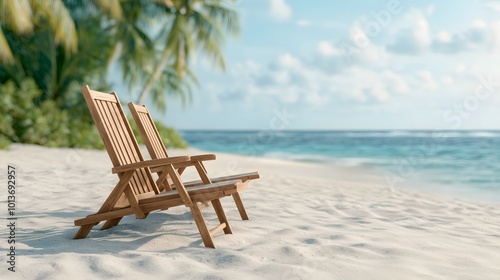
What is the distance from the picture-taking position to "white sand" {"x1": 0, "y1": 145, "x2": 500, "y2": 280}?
2.85 meters

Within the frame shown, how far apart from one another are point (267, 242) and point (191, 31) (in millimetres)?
15866

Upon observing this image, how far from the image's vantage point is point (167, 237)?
3.63m

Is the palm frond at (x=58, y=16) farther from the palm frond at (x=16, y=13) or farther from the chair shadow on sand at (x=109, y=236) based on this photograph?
the chair shadow on sand at (x=109, y=236)

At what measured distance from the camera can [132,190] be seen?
3.43 metres

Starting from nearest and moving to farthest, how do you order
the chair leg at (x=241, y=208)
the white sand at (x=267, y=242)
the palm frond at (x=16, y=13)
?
the white sand at (x=267, y=242)
the chair leg at (x=241, y=208)
the palm frond at (x=16, y=13)

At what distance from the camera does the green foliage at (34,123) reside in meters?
11.6

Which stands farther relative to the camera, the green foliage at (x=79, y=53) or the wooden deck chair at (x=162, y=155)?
the green foliage at (x=79, y=53)

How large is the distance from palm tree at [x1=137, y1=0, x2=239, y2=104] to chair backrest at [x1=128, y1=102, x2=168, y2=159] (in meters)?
13.8

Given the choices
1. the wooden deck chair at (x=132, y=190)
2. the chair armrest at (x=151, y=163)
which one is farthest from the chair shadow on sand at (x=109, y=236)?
the chair armrest at (x=151, y=163)

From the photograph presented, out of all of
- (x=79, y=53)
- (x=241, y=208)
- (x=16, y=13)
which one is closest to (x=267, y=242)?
(x=241, y=208)

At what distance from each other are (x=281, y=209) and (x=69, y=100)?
1131 cm

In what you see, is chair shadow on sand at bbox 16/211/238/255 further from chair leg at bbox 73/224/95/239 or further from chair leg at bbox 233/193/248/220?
chair leg at bbox 233/193/248/220

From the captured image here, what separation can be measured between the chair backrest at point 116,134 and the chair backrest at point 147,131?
15 centimetres

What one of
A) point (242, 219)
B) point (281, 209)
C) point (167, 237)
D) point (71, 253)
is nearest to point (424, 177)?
point (281, 209)
